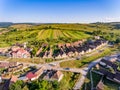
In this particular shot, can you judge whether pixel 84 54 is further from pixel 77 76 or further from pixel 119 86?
pixel 119 86

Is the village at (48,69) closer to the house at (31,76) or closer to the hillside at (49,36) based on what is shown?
the house at (31,76)

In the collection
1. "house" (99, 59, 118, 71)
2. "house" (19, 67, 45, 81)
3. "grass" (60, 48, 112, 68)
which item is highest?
"house" (99, 59, 118, 71)

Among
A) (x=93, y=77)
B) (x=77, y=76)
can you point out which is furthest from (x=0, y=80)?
(x=93, y=77)

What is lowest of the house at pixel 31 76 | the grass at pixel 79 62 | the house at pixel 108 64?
the grass at pixel 79 62

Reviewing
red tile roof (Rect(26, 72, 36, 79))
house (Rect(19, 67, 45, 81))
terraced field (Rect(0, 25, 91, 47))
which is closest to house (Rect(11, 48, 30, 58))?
house (Rect(19, 67, 45, 81))

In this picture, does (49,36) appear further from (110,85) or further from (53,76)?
(110,85)

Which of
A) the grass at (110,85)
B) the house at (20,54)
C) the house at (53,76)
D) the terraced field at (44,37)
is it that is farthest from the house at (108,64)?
the terraced field at (44,37)

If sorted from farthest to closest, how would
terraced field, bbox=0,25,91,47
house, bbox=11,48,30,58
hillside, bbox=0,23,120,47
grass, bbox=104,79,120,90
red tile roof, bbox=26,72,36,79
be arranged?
1. terraced field, bbox=0,25,91,47
2. hillside, bbox=0,23,120,47
3. house, bbox=11,48,30,58
4. red tile roof, bbox=26,72,36,79
5. grass, bbox=104,79,120,90

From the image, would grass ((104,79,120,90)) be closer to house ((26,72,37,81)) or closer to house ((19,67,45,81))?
house ((19,67,45,81))

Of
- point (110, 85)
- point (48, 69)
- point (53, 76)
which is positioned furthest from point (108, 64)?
point (53, 76)

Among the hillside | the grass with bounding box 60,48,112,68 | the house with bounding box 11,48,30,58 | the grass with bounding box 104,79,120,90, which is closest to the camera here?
the grass with bounding box 104,79,120,90

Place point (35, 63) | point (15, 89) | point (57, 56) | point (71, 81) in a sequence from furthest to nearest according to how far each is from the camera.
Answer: point (57, 56) → point (35, 63) → point (71, 81) → point (15, 89)
